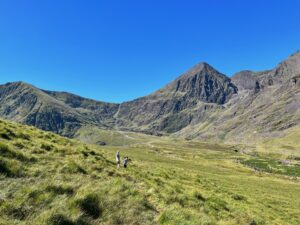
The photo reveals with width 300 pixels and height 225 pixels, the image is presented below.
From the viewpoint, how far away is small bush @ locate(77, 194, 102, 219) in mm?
8820

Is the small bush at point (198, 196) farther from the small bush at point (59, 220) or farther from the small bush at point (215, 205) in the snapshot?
the small bush at point (59, 220)

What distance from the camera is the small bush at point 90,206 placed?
28.9 feet

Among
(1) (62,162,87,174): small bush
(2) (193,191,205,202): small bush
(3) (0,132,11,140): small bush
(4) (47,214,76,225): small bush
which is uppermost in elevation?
(3) (0,132,11,140): small bush

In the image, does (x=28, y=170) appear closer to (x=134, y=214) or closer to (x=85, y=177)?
(x=85, y=177)

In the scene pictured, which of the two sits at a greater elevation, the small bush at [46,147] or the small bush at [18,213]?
the small bush at [46,147]

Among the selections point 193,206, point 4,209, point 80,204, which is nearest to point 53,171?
point 80,204

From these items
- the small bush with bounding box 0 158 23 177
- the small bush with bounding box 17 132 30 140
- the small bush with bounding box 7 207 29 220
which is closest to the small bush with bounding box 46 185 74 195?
the small bush with bounding box 7 207 29 220

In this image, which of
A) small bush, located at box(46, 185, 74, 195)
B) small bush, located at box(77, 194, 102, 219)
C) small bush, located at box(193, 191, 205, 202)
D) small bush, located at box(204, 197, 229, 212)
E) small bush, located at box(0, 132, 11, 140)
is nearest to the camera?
small bush, located at box(77, 194, 102, 219)

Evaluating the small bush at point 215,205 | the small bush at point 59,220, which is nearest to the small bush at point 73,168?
the small bush at point 59,220

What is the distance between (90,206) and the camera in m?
9.13

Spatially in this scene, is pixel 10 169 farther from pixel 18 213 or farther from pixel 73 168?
pixel 73 168

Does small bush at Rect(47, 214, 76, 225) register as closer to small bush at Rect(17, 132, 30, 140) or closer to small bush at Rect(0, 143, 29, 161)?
small bush at Rect(0, 143, 29, 161)

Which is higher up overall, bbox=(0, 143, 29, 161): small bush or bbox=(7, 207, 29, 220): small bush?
bbox=(0, 143, 29, 161): small bush

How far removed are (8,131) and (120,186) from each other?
1165cm
